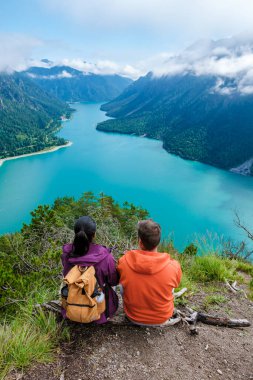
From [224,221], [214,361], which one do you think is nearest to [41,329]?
[214,361]

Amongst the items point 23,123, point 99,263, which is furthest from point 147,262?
point 23,123

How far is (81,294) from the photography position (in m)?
2.96

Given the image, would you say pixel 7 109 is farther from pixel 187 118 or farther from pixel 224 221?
pixel 224 221

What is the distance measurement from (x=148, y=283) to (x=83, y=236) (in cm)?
87

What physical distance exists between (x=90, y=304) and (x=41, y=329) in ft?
2.01

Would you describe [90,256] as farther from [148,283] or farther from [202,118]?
[202,118]

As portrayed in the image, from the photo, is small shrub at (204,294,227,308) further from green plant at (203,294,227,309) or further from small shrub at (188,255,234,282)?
small shrub at (188,255,234,282)

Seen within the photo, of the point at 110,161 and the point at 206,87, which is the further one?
the point at 206,87

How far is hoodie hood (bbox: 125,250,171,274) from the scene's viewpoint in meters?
3.09

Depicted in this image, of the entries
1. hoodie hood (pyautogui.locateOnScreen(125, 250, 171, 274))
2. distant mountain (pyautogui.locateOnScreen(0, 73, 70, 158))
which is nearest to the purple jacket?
hoodie hood (pyautogui.locateOnScreen(125, 250, 171, 274))

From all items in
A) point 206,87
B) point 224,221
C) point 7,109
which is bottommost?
point 224,221

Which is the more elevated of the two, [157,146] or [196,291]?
[196,291]

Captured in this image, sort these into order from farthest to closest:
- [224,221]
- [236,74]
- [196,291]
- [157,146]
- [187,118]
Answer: [236,74] < [187,118] < [157,146] < [224,221] < [196,291]

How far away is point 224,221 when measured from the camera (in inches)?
1821
